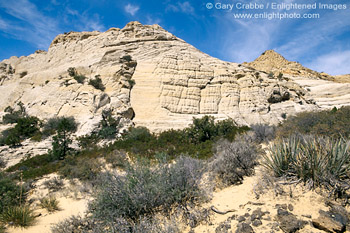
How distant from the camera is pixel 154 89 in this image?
1834 centimetres

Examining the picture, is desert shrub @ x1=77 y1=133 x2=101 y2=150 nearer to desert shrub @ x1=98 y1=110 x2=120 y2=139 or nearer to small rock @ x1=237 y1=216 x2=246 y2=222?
desert shrub @ x1=98 y1=110 x2=120 y2=139

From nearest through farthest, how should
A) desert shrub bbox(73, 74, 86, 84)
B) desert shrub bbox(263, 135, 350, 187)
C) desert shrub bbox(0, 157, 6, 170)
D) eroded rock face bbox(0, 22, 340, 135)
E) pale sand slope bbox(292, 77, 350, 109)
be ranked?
desert shrub bbox(263, 135, 350, 187)
desert shrub bbox(0, 157, 6, 170)
eroded rock face bbox(0, 22, 340, 135)
desert shrub bbox(73, 74, 86, 84)
pale sand slope bbox(292, 77, 350, 109)

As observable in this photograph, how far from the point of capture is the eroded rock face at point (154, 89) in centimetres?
1661

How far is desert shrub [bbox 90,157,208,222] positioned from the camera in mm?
3416

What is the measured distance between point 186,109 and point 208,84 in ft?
13.9

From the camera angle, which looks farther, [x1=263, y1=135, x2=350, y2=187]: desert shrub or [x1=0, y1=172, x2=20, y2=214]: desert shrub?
[x1=0, y1=172, x2=20, y2=214]: desert shrub

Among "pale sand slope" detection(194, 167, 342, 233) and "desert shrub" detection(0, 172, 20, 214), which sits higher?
"pale sand slope" detection(194, 167, 342, 233)

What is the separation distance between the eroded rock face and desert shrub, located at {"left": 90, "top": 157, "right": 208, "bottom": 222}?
460 inches

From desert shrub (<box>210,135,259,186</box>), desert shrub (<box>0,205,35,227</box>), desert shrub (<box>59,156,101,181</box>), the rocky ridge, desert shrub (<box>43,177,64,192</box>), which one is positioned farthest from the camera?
the rocky ridge

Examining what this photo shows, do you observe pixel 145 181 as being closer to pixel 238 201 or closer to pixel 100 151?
pixel 238 201

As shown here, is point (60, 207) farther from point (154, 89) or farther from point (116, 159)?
point (154, 89)

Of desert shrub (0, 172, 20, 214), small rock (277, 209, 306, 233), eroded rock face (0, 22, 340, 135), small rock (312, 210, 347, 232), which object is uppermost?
eroded rock face (0, 22, 340, 135)

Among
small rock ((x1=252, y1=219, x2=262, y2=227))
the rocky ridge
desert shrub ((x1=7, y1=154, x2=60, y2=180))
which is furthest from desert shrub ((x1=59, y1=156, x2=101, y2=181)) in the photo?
the rocky ridge

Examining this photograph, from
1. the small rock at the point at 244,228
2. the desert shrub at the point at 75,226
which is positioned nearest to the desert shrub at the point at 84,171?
the desert shrub at the point at 75,226
